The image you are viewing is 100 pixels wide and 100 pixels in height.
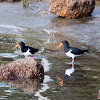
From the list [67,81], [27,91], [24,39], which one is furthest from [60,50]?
[27,91]

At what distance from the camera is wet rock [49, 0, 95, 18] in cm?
1717

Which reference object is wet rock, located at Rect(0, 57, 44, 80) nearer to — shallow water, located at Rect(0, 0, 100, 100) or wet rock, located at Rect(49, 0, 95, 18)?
shallow water, located at Rect(0, 0, 100, 100)

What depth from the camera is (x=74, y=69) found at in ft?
31.4

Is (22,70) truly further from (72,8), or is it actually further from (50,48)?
(72,8)

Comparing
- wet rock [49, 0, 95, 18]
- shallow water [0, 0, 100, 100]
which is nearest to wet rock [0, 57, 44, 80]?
shallow water [0, 0, 100, 100]

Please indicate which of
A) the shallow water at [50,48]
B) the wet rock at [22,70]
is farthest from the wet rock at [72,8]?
the wet rock at [22,70]

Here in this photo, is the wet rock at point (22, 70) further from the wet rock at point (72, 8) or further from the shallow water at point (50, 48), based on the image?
the wet rock at point (72, 8)

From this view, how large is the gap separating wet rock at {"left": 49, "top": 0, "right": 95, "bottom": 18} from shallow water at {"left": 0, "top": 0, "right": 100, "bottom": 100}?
0.35m

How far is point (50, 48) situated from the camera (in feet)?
40.1

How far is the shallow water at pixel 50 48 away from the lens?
757 centimetres

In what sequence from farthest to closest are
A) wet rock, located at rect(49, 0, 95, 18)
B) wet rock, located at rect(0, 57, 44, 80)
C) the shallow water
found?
wet rock, located at rect(49, 0, 95, 18) < wet rock, located at rect(0, 57, 44, 80) < the shallow water

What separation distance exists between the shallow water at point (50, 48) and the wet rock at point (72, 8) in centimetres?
35

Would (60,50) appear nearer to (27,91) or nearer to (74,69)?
(74,69)

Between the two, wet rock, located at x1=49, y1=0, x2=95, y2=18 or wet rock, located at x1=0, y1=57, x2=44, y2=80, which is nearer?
wet rock, located at x1=0, y1=57, x2=44, y2=80
